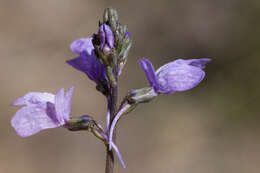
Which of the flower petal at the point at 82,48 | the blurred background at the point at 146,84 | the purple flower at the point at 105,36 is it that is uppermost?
the purple flower at the point at 105,36

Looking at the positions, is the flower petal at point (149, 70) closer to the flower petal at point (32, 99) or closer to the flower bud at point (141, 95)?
the flower bud at point (141, 95)

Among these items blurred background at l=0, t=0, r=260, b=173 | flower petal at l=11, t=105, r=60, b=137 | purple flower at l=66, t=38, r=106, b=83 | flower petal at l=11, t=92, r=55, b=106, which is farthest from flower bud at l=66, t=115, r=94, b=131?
blurred background at l=0, t=0, r=260, b=173

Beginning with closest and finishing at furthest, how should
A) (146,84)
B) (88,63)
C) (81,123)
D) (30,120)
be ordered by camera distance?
(30,120), (81,123), (88,63), (146,84)

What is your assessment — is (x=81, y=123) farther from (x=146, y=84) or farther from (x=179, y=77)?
(x=146, y=84)

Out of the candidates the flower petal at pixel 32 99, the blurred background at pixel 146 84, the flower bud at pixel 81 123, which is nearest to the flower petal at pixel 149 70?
the flower bud at pixel 81 123

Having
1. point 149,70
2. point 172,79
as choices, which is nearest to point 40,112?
point 149,70

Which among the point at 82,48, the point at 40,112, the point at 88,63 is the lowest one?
the point at 40,112
